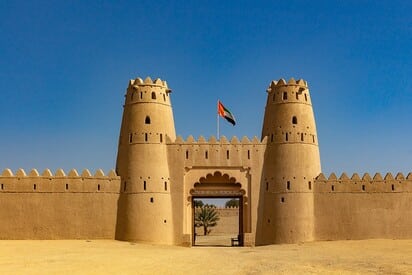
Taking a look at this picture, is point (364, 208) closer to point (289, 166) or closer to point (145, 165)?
point (289, 166)

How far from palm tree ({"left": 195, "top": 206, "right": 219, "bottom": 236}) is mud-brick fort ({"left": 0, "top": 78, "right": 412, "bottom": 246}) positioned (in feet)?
82.3

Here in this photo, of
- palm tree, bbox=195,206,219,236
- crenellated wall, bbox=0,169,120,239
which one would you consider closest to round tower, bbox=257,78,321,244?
crenellated wall, bbox=0,169,120,239

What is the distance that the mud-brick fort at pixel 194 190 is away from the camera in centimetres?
3644

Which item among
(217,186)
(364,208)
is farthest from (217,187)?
(364,208)

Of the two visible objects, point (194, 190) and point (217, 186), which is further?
point (217, 186)

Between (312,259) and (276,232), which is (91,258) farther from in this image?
(276,232)

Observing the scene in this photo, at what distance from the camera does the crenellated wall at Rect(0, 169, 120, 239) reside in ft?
119

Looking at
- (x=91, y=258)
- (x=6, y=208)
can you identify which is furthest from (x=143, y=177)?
(x=91, y=258)

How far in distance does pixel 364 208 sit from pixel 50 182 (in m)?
21.8

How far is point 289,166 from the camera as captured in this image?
3741cm

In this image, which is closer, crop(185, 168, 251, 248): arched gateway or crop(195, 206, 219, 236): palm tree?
crop(185, 168, 251, 248): arched gateway

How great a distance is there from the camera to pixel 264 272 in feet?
69.4

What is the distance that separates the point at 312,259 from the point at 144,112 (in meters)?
17.1

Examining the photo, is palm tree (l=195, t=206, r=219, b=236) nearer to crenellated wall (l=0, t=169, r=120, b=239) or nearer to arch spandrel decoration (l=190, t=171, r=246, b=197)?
arch spandrel decoration (l=190, t=171, r=246, b=197)
